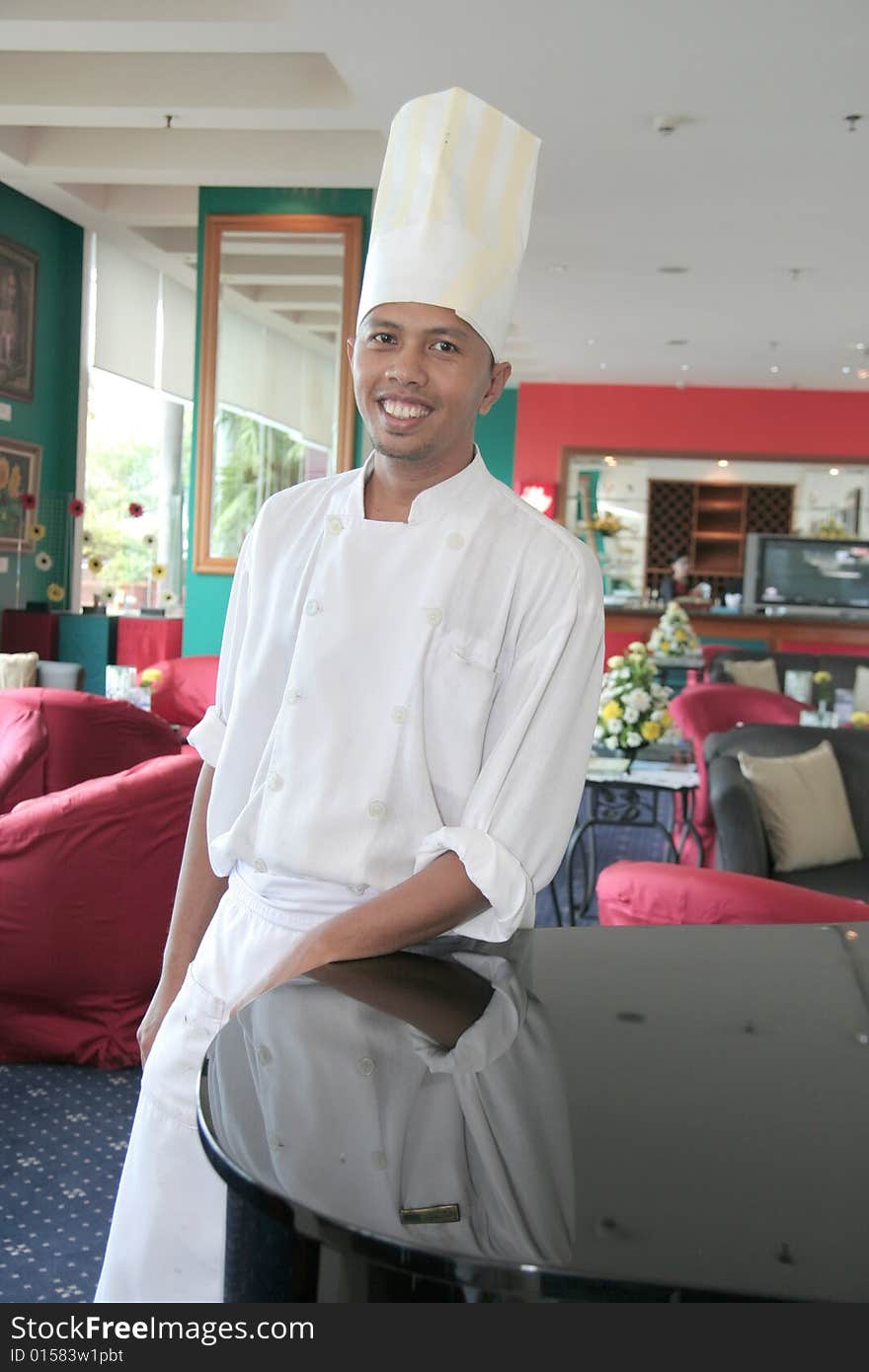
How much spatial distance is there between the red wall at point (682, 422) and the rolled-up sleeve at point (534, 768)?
14545mm

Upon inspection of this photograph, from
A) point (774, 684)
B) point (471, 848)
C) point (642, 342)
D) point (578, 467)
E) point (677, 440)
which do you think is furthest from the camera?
point (578, 467)

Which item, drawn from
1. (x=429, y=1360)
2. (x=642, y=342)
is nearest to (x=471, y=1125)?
(x=429, y=1360)

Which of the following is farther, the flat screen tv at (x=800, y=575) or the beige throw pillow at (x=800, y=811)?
the flat screen tv at (x=800, y=575)

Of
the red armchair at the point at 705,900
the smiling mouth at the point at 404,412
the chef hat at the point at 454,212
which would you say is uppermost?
the chef hat at the point at 454,212

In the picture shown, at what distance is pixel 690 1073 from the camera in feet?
3.37

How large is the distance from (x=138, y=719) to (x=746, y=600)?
25.4ft

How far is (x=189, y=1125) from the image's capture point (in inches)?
51.2

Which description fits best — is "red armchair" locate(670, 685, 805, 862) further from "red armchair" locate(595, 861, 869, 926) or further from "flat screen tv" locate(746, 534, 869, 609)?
"flat screen tv" locate(746, 534, 869, 609)

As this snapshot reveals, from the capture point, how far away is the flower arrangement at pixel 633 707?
5.03 m

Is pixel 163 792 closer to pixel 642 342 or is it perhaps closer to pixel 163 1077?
pixel 163 1077

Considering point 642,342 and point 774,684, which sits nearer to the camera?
point 774,684

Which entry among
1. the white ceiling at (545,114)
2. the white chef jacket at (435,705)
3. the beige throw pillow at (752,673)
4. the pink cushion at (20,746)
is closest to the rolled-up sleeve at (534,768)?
the white chef jacket at (435,705)

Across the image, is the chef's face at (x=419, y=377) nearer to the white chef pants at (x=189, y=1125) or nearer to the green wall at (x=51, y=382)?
the white chef pants at (x=189, y=1125)

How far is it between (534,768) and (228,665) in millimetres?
413
